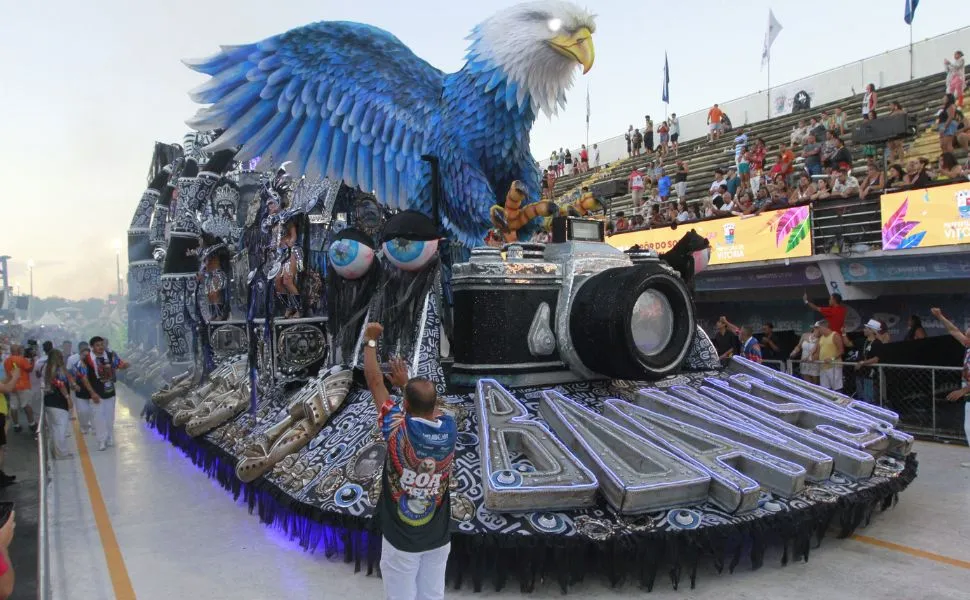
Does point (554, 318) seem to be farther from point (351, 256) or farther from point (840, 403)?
point (840, 403)

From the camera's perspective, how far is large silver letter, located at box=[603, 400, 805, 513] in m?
3.99

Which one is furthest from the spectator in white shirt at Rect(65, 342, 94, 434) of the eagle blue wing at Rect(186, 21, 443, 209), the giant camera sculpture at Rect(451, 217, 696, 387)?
the giant camera sculpture at Rect(451, 217, 696, 387)

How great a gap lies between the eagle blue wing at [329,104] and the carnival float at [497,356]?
0.7 inches

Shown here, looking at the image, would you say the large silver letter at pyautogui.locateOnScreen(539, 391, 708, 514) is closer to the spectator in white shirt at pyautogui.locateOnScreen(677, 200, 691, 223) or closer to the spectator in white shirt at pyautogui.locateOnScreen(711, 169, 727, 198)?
the spectator in white shirt at pyautogui.locateOnScreen(677, 200, 691, 223)

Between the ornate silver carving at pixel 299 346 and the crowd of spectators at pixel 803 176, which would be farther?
the crowd of spectators at pixel 803 176

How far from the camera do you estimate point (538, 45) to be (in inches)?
226

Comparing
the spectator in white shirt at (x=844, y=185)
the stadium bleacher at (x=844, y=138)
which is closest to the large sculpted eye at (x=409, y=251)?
the stadium bleacher at (x=844, y=138)

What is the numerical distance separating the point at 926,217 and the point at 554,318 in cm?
696

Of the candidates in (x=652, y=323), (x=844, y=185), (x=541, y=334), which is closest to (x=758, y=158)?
(x=844, y=185)

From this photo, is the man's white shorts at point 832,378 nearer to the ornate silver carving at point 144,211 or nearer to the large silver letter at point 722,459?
the large silver letter at point 722,459

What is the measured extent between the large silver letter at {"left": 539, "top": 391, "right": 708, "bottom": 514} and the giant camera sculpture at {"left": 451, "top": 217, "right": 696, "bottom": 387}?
0.40 metres

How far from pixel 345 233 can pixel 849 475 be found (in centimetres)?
393

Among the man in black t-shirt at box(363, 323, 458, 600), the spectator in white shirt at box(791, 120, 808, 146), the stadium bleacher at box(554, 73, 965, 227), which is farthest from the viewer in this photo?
the spectator in white shirt at box(791, 120, 808, 146)

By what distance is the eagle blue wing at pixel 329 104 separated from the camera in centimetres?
572
